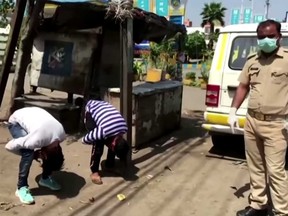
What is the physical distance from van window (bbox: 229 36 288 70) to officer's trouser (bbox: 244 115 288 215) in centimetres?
205

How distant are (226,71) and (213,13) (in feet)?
207

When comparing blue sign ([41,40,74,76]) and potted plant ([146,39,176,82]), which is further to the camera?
potted plant ([146,39,176,82])

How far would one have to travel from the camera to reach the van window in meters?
6.32

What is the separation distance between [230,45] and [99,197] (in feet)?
9.74

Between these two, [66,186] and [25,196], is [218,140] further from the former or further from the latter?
[25,196]

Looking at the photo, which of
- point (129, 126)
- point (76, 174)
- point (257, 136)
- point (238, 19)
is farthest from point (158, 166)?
point (238, 19)

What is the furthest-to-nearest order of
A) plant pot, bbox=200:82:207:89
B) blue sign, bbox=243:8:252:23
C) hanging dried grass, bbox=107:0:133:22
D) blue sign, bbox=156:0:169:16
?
blue sign, bbox=243:8:252:23 < blue sign, bbox=156:0:169:16 < plant pot, bbox=200:82:207:89 < hanging dried grass, bbox=107:0:133:22

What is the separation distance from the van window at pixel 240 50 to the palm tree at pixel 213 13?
6159cm

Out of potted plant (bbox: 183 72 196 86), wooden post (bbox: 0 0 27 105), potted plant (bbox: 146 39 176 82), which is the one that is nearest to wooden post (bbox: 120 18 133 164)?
wooden post (bbox: 0 0 27 105)

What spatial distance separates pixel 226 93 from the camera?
6312 mm

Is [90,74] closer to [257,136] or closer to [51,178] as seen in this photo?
[51,178]

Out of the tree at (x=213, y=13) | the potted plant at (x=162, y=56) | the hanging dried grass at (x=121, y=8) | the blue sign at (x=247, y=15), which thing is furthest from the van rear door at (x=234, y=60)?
the tree at (x=213, y=13)

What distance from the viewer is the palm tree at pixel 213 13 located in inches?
2640

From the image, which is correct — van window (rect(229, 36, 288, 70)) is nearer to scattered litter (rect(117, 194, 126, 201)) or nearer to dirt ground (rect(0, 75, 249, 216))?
dirt ground (rect(0, 75, 249, 216))
